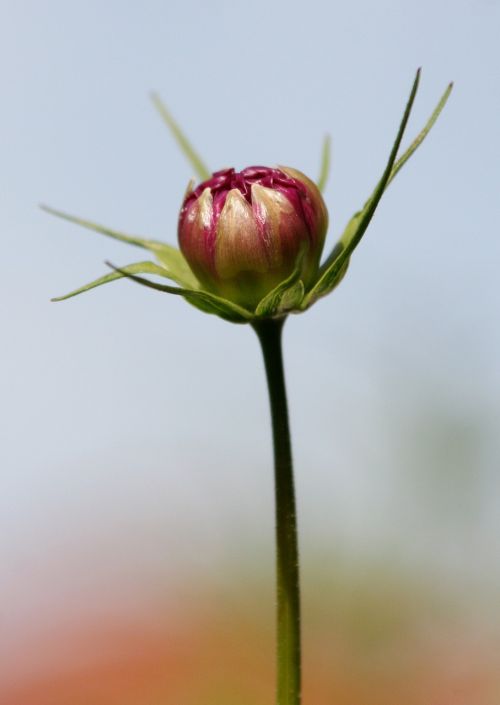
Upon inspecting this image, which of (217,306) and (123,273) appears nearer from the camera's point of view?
(123,273)

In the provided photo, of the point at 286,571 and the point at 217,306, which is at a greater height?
the point at 217,306

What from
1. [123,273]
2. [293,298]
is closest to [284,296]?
[293,298]

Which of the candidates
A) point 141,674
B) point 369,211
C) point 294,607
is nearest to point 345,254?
point 369,211

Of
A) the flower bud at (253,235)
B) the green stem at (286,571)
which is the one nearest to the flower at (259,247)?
the flower bud at (253,235)

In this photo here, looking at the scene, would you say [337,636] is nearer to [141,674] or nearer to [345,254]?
[141,674]

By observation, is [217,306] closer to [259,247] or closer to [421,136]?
[259,247]

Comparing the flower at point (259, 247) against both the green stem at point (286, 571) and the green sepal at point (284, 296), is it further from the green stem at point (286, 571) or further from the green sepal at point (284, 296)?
the green stem at point (286, 571)
